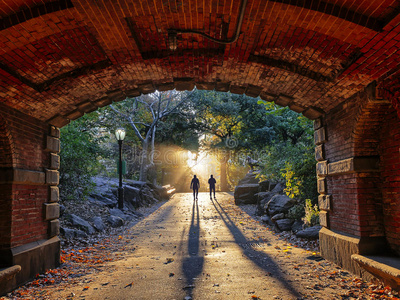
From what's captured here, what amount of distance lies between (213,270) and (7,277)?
3640 millimetres

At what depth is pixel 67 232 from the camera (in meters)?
9.20

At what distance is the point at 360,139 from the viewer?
5.68m

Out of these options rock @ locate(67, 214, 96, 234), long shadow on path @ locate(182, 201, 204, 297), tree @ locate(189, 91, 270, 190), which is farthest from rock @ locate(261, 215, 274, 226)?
tree @ locate(189, 91, 270, 190)

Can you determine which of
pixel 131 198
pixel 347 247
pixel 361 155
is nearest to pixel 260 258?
pixel 347 247

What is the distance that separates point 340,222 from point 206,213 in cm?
920

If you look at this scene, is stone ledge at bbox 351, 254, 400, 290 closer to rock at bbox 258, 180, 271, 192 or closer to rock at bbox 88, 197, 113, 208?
rock at bbox 258, 180, 271, 192

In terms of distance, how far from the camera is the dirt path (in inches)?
187

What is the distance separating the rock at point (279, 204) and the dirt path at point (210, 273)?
1.84 meters

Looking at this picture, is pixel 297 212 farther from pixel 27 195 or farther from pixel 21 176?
pixel 21 176

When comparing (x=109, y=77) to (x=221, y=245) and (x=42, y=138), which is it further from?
(x=221, y=245)

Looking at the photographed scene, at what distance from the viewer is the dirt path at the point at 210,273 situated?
4742 millimetres

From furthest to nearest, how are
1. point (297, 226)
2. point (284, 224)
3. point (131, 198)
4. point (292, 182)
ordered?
point (131, 198), point (292, 182), point (284, 224), point (297, 226)

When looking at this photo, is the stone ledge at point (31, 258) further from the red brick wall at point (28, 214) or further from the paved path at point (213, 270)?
the paved path at point (213, 270)

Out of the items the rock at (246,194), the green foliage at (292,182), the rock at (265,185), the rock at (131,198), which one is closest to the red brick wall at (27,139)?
the green foliage at (292,182)
